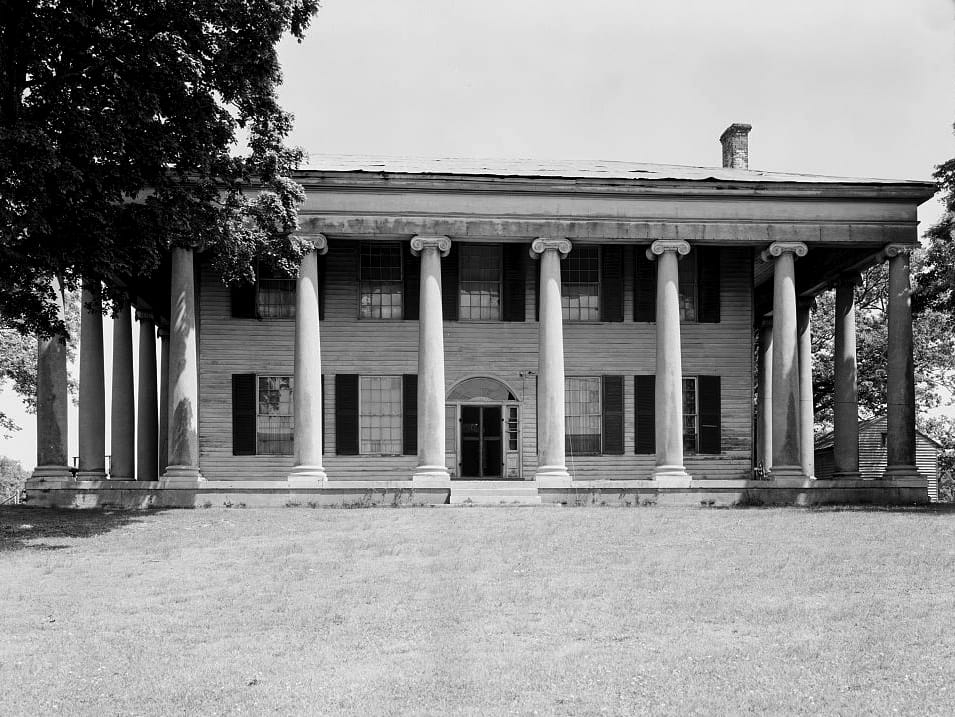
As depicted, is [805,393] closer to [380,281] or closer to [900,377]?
[900,377]

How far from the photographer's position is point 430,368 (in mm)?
27688

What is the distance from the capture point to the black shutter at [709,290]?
3238 cm

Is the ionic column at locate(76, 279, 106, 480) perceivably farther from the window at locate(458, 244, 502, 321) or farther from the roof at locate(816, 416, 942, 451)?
the roof at locate(816, 416, 942, 451)

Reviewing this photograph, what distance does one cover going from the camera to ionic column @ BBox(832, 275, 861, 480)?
103ft

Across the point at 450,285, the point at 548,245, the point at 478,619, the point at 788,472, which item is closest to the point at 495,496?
the point at 548,245

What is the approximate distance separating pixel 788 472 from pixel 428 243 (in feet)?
33.9

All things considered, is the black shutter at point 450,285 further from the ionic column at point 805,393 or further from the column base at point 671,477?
the ionic column at point 805,393

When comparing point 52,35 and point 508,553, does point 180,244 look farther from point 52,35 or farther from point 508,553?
point 508,553

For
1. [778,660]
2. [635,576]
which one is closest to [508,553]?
[635,576]

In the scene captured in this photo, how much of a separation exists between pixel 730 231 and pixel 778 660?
18.1 meters

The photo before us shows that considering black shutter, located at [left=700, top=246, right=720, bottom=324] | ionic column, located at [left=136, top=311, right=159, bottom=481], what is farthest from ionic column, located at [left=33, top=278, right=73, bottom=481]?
black shutter, located at [left=700, top=246, right=720, bottom=324]

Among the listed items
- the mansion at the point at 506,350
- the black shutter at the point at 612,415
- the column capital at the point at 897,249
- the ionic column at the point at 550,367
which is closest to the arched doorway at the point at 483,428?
the mansion at the point at 506,350

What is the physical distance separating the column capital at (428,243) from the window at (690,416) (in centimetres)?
851

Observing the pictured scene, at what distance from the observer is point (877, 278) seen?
48.3 meters
